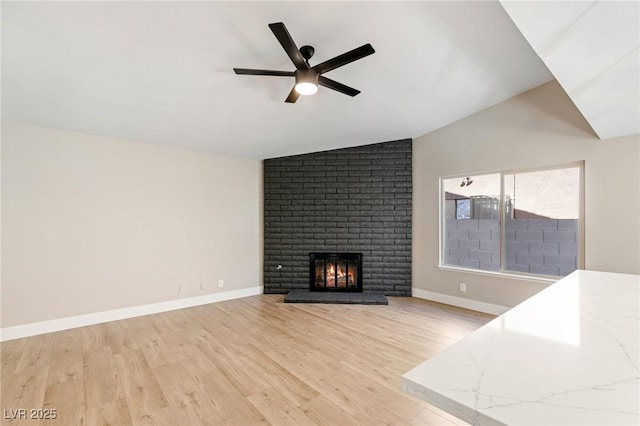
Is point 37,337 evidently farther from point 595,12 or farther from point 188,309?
point 595,12

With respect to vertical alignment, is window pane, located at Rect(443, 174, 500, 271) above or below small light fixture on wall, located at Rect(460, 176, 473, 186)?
below

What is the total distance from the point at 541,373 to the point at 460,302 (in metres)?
3.87

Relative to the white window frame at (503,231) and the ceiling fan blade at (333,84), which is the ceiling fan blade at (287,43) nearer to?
the ceiling fan blade at (333,84)

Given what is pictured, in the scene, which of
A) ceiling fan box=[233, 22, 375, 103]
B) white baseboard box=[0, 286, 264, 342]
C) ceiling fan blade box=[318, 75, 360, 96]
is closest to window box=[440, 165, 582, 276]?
ceiling fan blade box=[318, 75, 360, 96]

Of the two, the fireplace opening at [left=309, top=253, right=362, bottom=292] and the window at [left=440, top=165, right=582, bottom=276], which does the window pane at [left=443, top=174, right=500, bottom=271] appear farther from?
the fireplace opening at [left=309, top=253, right=362, bottom=292]

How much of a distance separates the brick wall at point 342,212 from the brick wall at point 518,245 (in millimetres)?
792

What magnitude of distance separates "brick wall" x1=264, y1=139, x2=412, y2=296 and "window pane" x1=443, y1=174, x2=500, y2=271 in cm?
64

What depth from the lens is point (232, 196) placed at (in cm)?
484

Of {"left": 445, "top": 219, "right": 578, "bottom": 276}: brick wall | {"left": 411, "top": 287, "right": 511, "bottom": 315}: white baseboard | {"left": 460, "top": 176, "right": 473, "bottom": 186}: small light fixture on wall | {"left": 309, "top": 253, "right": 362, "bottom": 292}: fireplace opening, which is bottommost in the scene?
{"left": 411, "top": 287, "right": 511, "bottom": 315}: white baseboard

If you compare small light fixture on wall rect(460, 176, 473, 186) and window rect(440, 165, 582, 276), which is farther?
small light fixture on wall rect(460, 176, 473, 186)

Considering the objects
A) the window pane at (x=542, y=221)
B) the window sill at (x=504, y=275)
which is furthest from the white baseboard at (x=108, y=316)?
the window pane at (x=542, y=221)

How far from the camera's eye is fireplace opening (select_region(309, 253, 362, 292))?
16.0 feet

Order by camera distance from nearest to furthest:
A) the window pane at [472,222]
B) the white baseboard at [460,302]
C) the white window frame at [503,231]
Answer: the white window frame at [503,231] → the white baseboard at [460,302] → the window pane at [472,222]

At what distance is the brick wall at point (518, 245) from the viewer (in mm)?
3387
